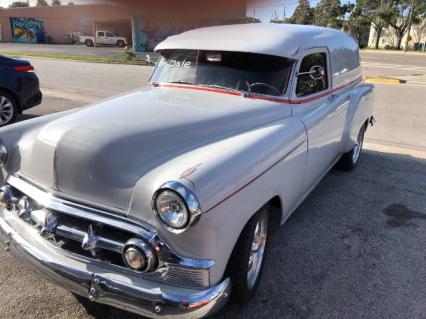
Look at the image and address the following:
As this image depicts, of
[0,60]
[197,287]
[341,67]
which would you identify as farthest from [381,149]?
[0,60]

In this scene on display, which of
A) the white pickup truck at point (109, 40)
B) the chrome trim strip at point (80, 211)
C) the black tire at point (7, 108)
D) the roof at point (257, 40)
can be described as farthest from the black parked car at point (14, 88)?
the white pickup truck at point (109, 40)

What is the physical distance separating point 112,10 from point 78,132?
31.9 inches

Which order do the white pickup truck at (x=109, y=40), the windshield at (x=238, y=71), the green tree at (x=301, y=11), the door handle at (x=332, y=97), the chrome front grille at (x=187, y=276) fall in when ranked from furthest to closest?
1. the white pickup truck at (x=109, y=40)
2. the door handle at (x=332, y=97)
3. the windshield at (x=238, y=71)
4. the green tree at (x=301, y=11)
5. the chrome front grille at (x=187, y=276)

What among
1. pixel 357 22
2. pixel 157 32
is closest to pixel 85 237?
pixel 157 32

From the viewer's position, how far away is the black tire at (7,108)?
6.82m

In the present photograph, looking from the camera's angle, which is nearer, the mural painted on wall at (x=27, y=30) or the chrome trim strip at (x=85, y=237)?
the chrome trim strip at (x=85, y=237)

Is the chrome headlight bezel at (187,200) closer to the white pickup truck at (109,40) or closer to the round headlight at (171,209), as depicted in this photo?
the round headlight at (171,209)

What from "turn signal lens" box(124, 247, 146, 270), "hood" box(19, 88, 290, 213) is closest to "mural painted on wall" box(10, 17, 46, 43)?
"hood" box(19, 88, 290, 213)

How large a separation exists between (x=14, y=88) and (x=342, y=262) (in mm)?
5960

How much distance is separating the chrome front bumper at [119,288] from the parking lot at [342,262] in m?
0.47

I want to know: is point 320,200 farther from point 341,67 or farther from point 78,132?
point 78,132

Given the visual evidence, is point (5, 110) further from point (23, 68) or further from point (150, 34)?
point (150, 34)

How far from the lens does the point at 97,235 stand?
2230 millimetres

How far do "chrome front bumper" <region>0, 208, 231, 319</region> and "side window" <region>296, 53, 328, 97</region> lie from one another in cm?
197
